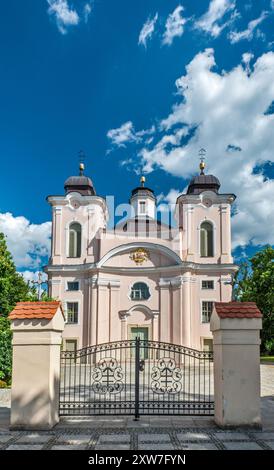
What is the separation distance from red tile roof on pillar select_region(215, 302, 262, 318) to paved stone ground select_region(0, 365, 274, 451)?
2260 millimetres

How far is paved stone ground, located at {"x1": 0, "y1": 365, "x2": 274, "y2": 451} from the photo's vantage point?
7.53 metres

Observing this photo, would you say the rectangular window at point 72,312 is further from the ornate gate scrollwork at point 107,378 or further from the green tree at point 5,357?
the ornate gate scrollwork at point 107,378

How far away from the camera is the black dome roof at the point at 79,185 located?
111 ft

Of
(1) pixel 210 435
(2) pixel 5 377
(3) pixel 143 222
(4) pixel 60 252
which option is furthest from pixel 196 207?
(1) pixel 210 435

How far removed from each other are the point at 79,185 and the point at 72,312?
9.71m

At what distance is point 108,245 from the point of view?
1256 inches

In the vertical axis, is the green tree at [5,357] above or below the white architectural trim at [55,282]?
below

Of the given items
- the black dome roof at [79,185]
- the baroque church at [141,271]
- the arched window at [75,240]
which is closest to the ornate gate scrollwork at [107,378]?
the baroque church at [141,271]

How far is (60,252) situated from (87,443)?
25.1 metres

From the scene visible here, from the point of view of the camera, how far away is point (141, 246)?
31.6m

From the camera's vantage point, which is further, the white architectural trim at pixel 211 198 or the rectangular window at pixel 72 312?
the white architectural trim at pixel 211 198

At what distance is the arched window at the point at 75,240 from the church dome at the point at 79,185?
2.65 metres

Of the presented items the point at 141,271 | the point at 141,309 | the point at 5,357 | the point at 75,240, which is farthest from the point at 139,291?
the point at 5,357

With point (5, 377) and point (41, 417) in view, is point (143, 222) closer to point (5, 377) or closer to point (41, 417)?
point (5, 377)
